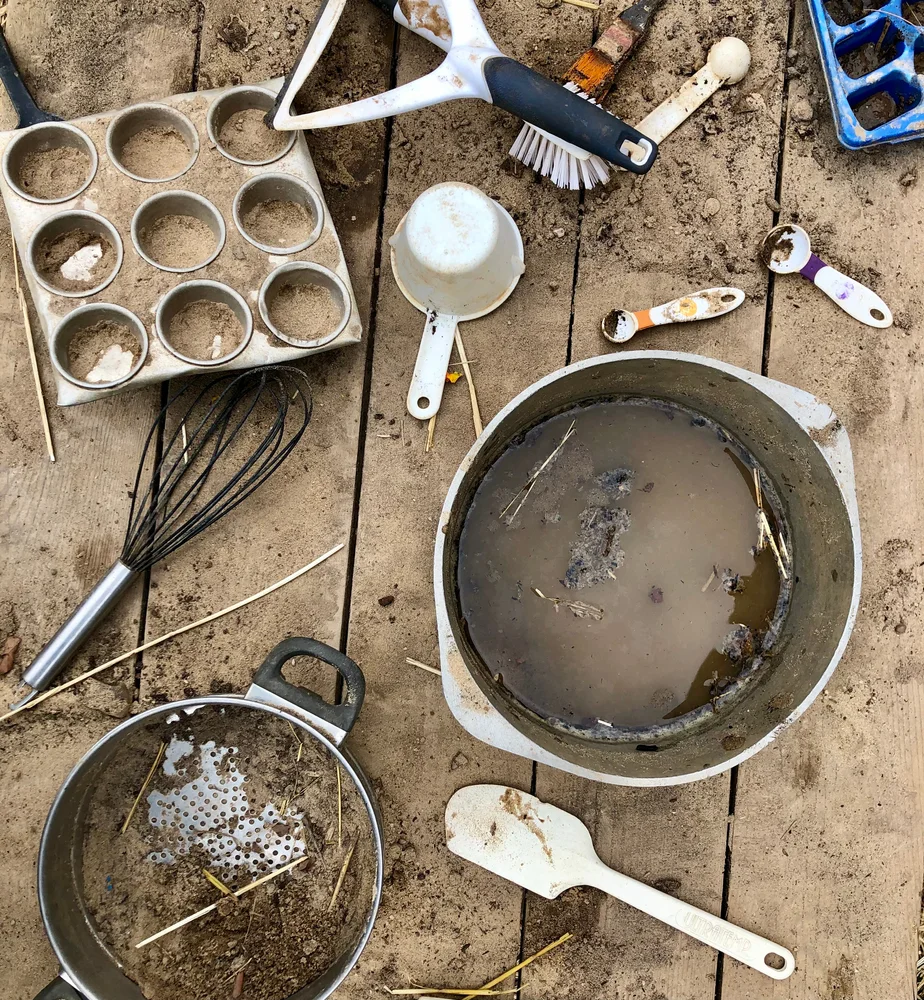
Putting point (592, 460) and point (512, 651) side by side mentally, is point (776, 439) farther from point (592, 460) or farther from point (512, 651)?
point (512, 651)

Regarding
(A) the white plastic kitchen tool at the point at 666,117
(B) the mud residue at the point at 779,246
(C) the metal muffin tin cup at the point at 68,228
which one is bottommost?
(C) the metal muffin tin cup at the point at 68,228

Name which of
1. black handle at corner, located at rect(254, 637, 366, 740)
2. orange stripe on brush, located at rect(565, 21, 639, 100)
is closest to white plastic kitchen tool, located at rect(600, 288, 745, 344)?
orange stripe on brush, located at rect(565, 21, 639, 100)

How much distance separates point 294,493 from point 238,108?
407 mm

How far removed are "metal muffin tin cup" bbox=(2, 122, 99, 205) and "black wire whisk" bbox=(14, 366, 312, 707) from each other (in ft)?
0.73

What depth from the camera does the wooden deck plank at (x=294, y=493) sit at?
32.5 inches

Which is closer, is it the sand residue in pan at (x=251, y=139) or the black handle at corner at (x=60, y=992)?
the black handle at corner at (x=60, y=992)

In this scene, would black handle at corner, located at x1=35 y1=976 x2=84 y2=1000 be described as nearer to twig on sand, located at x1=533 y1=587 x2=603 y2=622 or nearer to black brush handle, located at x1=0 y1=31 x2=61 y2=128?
twig on sand, located at x1=533 y1=587 x2=603 y2=622


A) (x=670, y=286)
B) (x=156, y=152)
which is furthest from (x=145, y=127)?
(x=670, y=286)

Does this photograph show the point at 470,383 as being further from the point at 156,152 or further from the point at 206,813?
the point at 206,813

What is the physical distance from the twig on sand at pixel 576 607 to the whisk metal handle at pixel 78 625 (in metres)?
0.43

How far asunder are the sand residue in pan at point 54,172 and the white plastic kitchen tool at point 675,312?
0.56 m

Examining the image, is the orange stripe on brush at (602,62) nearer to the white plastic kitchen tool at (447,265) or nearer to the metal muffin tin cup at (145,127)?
the white plastic kitchen tool at (447,265)

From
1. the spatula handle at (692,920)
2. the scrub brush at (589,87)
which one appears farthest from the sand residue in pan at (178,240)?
the spatula handle at (692,920)

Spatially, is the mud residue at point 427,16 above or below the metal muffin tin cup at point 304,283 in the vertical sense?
above
